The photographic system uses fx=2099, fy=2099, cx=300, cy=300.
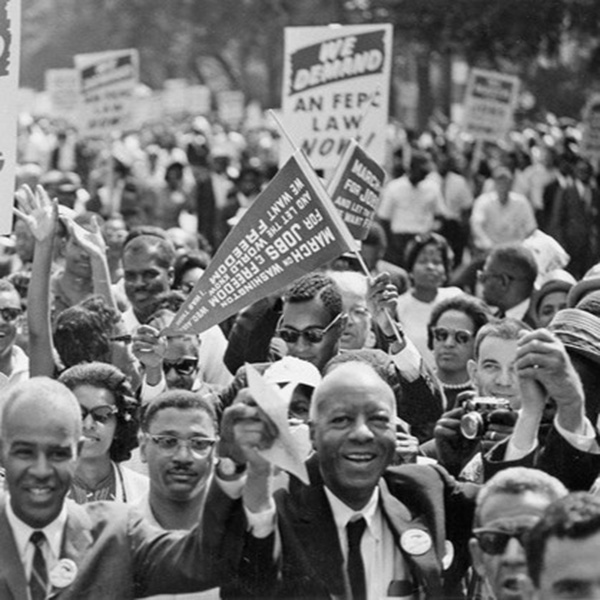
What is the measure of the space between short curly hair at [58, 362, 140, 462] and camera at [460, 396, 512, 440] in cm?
123

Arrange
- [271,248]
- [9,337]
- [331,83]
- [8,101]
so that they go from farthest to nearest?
[331,83] → [9,337] → [8,101] → [271,248]

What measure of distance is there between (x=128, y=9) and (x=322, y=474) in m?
56.6

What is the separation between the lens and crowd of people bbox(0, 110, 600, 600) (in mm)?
5109

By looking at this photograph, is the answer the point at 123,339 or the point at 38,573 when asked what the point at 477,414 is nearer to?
the point at 38,573

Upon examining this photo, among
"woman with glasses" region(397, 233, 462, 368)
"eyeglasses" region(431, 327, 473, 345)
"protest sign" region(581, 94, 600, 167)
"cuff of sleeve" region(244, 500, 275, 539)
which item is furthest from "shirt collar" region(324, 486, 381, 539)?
"protest sign" region(581, 94, 600, 167)

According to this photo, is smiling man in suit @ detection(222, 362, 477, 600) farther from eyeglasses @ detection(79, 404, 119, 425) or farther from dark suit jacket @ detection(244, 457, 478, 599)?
eyeglasses @ detection(79, 404, 119, 425)

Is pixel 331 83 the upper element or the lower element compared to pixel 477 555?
upper

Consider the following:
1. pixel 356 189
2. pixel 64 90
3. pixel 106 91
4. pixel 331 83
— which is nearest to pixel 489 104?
pixel 106 91

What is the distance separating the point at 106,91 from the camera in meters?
21.0

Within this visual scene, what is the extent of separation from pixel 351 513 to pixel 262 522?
487mm

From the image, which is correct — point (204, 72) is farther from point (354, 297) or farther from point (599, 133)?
point (354, 297)

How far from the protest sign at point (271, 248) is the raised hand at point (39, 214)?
965 mm

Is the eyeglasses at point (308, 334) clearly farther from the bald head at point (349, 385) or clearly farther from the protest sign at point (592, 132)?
the protest sign at point (592, 132)

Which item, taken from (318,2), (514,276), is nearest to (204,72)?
(318,2)
